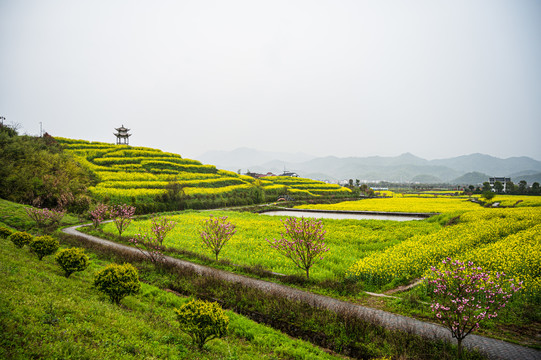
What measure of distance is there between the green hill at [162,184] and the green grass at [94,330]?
28.6 m

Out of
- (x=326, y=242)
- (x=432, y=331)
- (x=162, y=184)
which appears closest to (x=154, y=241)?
(x=326, y=242)

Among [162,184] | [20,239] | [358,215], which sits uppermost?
[162,184]

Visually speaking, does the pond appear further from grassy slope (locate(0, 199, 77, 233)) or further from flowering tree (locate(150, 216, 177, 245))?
grassy slope (locate(0, 199, 77, 233))

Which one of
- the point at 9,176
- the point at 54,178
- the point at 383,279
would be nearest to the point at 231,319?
the point at 383,279

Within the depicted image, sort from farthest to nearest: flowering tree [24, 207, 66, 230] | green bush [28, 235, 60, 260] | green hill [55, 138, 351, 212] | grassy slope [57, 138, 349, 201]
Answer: grassy slope [57, 138, 349, 201] < green hill [55, 138, 351, 212] < flowering tree [24, 207, 66, 230] < green bush [28, 235, 60, 260]

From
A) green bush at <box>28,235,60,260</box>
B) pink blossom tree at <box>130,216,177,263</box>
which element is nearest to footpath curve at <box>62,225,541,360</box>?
pink blossom tree at <box>130,216,177,263</box>

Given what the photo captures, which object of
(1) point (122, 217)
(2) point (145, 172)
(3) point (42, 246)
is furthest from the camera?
A: (2) point (145, 172)

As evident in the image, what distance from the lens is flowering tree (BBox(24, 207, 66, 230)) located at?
67.8 ft

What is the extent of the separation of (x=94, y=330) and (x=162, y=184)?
41318 millimetres

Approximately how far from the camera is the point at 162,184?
146ft

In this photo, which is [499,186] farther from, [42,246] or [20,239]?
[20,239]

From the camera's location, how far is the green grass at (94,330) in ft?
15.8

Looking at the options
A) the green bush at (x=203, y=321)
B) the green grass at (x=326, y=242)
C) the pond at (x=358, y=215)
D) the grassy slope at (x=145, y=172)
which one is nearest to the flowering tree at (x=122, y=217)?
the green grass at (x=326, y=242)

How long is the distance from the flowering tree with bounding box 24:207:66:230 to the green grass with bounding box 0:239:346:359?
45.8ft
